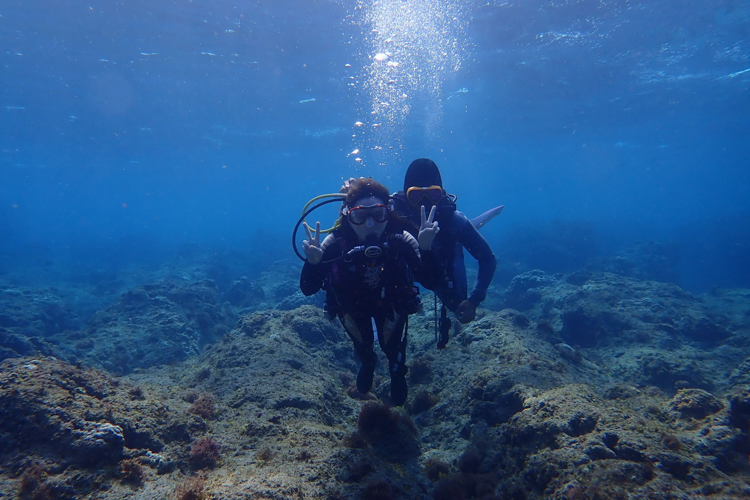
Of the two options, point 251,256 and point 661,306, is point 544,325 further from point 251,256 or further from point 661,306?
point 251,256

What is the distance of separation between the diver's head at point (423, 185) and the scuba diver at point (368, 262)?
0.93 m

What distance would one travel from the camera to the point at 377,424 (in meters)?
4.38

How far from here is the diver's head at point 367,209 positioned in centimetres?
418

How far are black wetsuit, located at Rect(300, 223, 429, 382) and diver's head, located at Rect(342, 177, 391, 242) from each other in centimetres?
16

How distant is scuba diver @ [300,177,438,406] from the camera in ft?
13.7

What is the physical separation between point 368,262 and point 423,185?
7.53 feet

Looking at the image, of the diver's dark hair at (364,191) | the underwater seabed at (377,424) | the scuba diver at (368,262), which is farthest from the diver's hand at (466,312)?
the diver's dark hair at (364,191)

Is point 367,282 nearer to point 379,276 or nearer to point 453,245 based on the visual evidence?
point 379,276

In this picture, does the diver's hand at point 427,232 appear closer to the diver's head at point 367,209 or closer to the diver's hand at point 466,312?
the diver's head at point 367,209

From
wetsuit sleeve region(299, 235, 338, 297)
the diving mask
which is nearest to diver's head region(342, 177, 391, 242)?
wetsuit sleeve region(299, 235, 338, 297)

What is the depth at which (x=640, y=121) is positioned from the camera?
3172cm

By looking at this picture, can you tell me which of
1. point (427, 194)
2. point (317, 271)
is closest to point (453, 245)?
point (427, 194)

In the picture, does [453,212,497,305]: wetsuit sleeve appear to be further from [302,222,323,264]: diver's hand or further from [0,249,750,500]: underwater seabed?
[302,222,323,264]: diver's hand

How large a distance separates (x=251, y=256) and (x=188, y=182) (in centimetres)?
3561
